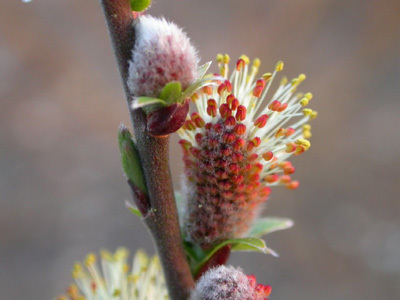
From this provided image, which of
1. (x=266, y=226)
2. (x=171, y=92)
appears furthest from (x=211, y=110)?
(x=266, y=226)

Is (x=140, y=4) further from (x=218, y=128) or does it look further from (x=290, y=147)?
(x=290, y=147)

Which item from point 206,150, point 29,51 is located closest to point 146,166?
point 206,150

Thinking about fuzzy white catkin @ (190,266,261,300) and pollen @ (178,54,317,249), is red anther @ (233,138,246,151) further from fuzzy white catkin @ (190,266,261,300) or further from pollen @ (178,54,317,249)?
fuzzy white catkin @ (190,266,261,300)

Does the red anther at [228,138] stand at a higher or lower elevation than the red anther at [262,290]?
higher

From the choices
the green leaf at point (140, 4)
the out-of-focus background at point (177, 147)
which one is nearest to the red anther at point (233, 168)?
the green leaf at point (140, 4)

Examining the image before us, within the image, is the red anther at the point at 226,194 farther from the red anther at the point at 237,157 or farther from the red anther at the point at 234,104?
the red anther at the point at 234,104

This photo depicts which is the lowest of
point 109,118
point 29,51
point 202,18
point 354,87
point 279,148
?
point 279,148

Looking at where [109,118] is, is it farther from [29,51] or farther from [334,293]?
[334,293]
